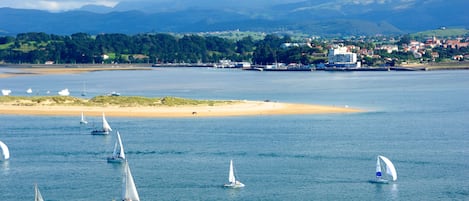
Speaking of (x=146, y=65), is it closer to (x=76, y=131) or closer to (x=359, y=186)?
(x=76, y=131)

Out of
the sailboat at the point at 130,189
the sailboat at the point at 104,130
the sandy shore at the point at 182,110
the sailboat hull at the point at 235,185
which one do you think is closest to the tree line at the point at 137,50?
the sandy shore at the point at 182,110

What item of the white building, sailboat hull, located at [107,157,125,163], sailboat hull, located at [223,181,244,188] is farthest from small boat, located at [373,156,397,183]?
the white building

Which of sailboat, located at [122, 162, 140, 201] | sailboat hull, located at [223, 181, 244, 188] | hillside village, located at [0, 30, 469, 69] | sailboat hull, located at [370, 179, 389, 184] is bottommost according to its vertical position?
sailboat hull, located at [370, 179, 389, 184]

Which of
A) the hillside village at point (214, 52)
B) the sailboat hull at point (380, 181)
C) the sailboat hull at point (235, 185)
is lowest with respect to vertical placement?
the sailboat hull at point (380, 181)

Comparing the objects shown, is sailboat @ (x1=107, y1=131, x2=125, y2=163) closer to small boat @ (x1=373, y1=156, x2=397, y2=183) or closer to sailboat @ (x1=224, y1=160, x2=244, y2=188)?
sailboat @ (x1=224, y1=160, x2=244, y2=188)

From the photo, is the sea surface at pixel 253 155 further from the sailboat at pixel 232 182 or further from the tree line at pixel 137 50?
the tree line at pixel 137 50

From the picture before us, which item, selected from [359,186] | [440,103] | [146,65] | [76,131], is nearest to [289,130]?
[76,131]
